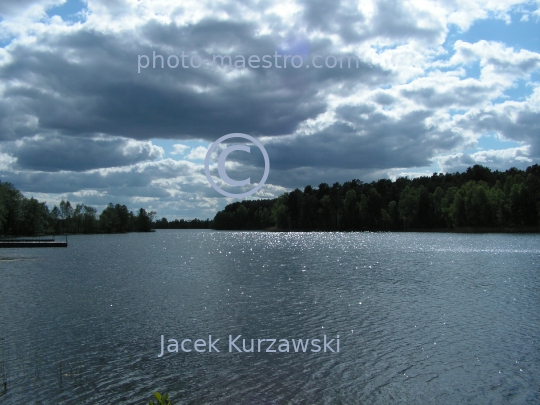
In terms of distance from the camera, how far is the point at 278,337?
2269 cm

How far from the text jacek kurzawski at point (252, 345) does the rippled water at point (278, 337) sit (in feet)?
1.35

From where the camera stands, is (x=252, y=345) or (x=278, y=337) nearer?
(x=252, y=345)

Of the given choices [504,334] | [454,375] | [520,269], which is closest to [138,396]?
[454,375]

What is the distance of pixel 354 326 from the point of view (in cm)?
2488

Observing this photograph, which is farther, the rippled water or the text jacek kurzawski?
the text jacek kurzawski

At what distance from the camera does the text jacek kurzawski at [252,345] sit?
2061cm

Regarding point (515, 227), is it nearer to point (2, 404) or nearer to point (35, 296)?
point (35, 296)

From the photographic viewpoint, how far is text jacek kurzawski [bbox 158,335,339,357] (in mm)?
20609

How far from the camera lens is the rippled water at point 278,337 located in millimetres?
16000

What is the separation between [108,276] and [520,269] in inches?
1800

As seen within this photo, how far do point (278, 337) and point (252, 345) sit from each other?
1812 millimetres

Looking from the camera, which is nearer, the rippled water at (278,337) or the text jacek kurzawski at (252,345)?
the rippled water at (278,337)

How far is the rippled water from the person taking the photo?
1600 cm

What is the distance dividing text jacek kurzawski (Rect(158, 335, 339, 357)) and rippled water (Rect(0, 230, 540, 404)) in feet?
1.35
